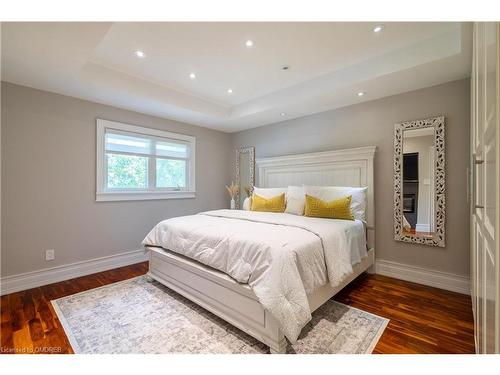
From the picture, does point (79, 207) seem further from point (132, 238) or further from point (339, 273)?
point (339, 273)

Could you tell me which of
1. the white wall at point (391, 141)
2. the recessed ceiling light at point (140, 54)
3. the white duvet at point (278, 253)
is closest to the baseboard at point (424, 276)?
the white wall at point (391, 141)

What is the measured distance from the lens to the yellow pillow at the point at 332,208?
2.68 m

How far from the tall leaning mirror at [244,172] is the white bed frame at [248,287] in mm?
234

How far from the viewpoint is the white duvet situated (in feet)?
4.90

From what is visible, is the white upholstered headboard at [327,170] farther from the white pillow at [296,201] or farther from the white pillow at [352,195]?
the white pillow at [296,201]

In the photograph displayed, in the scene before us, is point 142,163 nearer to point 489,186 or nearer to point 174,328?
point 174,328

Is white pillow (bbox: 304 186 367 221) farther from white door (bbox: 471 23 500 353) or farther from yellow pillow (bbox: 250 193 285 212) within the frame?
white door (bbox: 471 23 500 353)

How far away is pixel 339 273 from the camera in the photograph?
192 cm

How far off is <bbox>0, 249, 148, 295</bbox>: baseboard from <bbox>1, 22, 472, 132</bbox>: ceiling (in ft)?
7.04

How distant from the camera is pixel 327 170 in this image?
3396 mm

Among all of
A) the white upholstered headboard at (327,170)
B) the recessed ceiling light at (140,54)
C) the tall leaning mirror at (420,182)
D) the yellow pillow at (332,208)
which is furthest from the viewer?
the white upholstered headboard at (327,170)

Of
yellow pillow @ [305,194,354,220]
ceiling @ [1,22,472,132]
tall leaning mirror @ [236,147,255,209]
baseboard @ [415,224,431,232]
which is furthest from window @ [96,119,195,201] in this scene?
baseboard @ [415,224,431,232]
